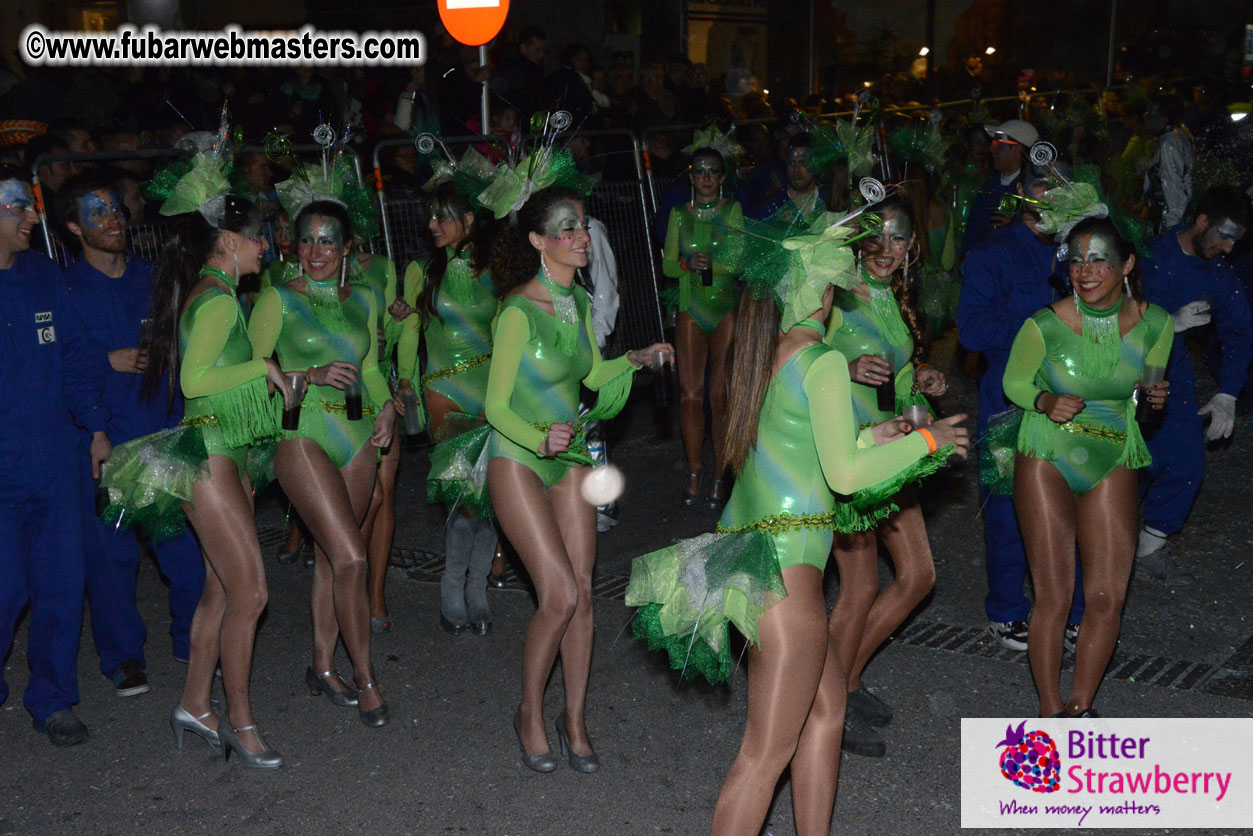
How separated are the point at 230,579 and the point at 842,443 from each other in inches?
95.4

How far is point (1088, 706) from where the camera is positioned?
4.58 m

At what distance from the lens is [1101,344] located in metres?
4.48

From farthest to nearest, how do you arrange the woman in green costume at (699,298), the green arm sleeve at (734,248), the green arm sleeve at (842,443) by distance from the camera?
the woman in green costume at (699,298), the green arm sleeve at (734,248), the green arm sleeve at (842,443)

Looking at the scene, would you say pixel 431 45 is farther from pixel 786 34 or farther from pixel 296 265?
pixel 296 265

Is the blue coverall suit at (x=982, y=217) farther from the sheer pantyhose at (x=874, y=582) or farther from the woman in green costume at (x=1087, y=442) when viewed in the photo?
the sheer pantyhose at (x=874, y=582)

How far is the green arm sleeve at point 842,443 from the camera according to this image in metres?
3.23

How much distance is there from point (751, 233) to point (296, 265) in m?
2.34

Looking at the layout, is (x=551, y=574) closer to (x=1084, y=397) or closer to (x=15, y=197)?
(x=1084, y=397)

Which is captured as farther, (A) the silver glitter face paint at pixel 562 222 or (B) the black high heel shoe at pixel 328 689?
(B) the black high heel shoe at pixel 328 689

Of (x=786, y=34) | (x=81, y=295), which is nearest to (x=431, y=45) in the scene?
(x=786, y=34)

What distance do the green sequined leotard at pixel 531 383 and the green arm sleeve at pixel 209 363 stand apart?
2.86ft

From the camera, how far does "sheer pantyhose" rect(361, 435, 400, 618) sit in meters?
5.72

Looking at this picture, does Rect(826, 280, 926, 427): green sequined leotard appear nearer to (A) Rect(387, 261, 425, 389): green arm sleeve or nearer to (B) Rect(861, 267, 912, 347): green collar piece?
(B) Rect(861, 267, 912, 347): green collar piece

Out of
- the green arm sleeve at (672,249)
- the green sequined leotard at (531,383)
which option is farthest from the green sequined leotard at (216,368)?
the green arm sleeve at (672,249)
